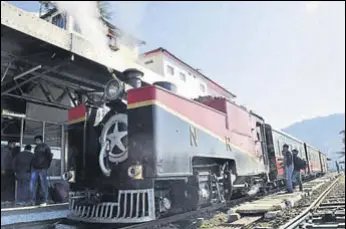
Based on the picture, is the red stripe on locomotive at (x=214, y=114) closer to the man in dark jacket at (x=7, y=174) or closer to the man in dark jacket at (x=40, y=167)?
the man in dark jacket at (x=40, y=167)

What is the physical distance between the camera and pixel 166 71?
22.2m

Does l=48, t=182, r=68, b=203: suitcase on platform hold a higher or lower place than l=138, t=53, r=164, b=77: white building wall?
lower

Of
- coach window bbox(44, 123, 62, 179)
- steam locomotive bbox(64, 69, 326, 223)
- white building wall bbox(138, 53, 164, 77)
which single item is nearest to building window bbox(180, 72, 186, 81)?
white building wall bbox(138, 53, 164, 77)

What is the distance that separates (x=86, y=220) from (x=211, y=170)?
96.6 inches

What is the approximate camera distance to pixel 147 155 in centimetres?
471

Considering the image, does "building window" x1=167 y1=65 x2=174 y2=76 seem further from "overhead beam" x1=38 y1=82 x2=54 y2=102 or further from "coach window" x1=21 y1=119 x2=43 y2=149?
"coach window" x1=21 y1=119 x2=43 y2=149

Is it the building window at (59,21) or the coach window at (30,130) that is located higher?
the building window at (59,21)

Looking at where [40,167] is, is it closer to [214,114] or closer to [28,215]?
[28,215]

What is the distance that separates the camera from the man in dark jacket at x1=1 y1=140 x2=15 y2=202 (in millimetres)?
9609

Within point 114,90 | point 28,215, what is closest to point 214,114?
point 114,90

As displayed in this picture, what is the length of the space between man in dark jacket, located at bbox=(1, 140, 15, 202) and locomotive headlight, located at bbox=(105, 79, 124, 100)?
555 centimetres

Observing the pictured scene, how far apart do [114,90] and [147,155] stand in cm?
148

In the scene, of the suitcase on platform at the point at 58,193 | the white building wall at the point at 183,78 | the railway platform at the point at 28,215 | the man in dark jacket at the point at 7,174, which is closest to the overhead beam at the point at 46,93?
the man in dark jacket at the point at 7,174

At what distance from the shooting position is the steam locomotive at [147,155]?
4.76 meters
